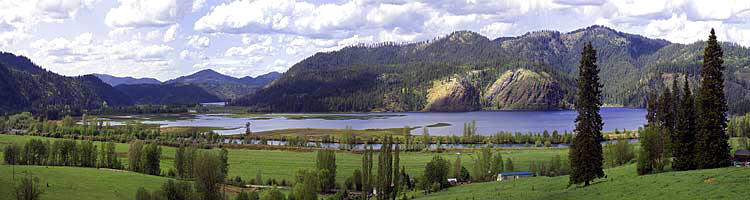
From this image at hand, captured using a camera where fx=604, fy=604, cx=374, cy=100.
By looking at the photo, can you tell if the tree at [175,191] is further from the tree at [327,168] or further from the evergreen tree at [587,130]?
the evergreen tree at [587,130]

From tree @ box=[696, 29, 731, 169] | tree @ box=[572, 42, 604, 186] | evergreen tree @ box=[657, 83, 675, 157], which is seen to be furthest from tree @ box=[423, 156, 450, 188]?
tree @ box=[696, 29, 731, 169]

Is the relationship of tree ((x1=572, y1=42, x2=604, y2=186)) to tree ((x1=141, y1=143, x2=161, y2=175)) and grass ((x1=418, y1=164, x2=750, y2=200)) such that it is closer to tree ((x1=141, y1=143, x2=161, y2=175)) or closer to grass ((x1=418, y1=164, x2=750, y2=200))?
grass ((x1=418, y1=164, x2=750, y2=200))

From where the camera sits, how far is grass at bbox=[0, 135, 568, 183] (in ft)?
366

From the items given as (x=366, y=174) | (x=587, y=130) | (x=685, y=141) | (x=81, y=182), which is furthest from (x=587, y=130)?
(x=81, y=182)

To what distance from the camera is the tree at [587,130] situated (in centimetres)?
5041

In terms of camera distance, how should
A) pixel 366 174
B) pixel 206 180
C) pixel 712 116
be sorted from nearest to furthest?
pixel 712 116
pixel 206 180
pixel 366 174

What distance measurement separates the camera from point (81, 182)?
87.5 m

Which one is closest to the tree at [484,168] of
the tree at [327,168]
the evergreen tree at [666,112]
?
the tree at [327,168]

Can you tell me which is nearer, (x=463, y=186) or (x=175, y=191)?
(x=175, y=191)

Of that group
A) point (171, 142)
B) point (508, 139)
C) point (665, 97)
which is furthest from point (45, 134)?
point (665, 97)

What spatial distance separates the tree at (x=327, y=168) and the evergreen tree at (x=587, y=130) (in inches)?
1864

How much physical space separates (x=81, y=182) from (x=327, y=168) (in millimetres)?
35911

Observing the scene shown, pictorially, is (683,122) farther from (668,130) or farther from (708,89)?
(668,130)

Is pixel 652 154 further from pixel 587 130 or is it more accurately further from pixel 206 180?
pixel 206 180
